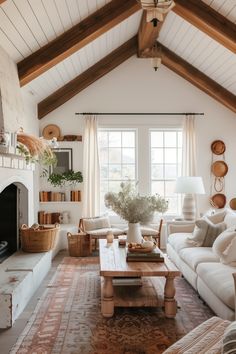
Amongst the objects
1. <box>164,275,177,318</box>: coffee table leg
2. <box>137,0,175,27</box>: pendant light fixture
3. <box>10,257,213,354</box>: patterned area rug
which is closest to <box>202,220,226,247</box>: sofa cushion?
<box>10,257,213,354</box>: patterned area rug

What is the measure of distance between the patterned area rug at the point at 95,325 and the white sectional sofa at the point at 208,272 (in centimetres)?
22

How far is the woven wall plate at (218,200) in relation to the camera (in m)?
7.48

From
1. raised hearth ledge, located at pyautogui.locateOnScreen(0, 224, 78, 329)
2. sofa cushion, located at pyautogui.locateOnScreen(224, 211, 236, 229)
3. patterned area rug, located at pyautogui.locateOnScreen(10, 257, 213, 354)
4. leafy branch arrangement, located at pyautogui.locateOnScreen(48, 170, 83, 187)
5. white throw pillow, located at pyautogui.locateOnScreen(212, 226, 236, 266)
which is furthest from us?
leafy branch arrangement, located at pyautogui.locateOnScreen(48, 170, 83, 187)

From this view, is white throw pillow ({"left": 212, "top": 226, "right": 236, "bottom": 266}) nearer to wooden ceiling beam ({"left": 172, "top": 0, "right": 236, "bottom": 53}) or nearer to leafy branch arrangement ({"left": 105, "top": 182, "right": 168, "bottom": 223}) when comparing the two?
leafy branch arrangement ({"left": 105, "top": 182, "right": 168, "bottom": 223})

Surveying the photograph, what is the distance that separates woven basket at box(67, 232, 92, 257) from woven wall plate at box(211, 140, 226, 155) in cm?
320

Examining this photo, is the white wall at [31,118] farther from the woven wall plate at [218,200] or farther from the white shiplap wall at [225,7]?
the woven wall plate at [218,200]

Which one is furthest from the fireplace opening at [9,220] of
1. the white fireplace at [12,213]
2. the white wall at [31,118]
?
the white wall at [31,118]

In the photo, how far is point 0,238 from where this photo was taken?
4.93 metres

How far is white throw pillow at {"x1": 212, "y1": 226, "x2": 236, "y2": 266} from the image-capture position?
3637 millimetres

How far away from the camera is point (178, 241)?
5113mm

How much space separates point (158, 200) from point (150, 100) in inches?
151

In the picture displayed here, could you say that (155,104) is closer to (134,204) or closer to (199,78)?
(199,78)

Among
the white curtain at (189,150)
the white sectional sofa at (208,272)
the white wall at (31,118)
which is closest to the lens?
the white sectional sofa at (208,272)

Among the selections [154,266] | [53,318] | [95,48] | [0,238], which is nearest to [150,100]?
[95,48]
